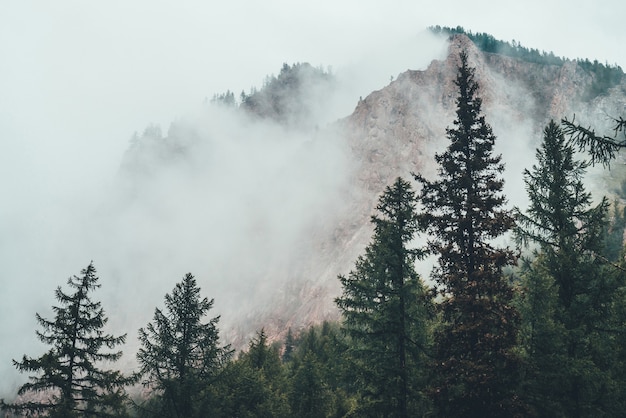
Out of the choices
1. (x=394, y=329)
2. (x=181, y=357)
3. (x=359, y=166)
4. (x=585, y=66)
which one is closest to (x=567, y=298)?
Answer: (x=394, y=329)

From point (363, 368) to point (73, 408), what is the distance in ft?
41.0

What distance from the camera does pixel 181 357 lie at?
72.8 feet

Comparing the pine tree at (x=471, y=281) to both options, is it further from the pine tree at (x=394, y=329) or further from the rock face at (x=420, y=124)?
the rock face at (x=420, y=124)

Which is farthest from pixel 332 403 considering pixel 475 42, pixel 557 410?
pixel 475 42

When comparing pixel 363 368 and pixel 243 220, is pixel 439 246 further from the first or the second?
pixel 243 220

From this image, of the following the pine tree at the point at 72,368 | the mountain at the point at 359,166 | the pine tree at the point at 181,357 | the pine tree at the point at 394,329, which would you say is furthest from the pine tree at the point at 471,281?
the mountain at the point at 359,166

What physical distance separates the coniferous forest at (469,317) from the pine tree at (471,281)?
4 cm

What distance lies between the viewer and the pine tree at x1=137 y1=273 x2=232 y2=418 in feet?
71.4

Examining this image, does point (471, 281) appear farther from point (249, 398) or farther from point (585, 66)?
point (585, 66)

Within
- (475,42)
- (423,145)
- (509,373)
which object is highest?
(475,42)

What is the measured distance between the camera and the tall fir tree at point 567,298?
1535 cm

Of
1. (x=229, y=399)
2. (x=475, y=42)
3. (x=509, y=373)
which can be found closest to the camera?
(x=509, y=373)

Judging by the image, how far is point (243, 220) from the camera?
180 meters

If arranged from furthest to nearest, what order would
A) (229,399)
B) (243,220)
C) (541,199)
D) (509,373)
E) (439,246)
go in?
(243,220) → (229,399) → (541,199) → (439,246) → (509,373)
